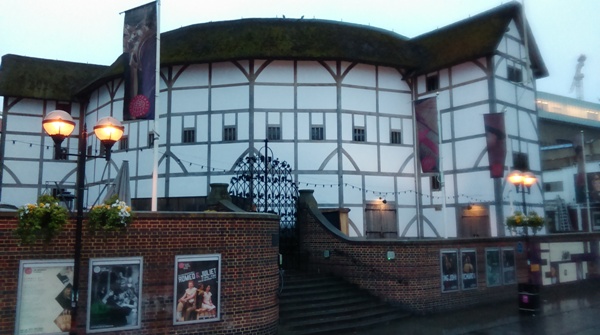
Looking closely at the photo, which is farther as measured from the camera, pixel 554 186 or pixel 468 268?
pixel 554 186

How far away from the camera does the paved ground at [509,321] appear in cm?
1246

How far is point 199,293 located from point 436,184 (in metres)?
16.6

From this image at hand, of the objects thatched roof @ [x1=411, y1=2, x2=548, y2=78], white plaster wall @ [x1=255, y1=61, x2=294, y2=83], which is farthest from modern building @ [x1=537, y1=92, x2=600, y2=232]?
white plaster wall @ [x1=255, y1=61, x2=294, y2=83]

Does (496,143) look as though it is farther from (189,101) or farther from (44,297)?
(44,297)

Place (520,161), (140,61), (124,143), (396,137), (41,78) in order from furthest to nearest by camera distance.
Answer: (41,78), (124,143), (396,137), (520,161), (140,61)

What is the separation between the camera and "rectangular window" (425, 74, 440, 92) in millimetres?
25328

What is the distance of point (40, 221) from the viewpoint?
9023 millimetres

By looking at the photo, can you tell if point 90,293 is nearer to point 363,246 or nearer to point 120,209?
point 120,209

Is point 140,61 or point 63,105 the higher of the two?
point 63,105

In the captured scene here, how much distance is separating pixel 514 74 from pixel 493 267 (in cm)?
1182

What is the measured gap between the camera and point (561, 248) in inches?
797

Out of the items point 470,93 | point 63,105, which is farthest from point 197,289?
point 63,105

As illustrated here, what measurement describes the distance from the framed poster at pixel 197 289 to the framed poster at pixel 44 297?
2063mm

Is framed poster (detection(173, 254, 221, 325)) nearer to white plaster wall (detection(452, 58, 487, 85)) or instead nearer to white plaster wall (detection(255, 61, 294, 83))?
white plaster wall (detection(255, 61, 294, 83))
